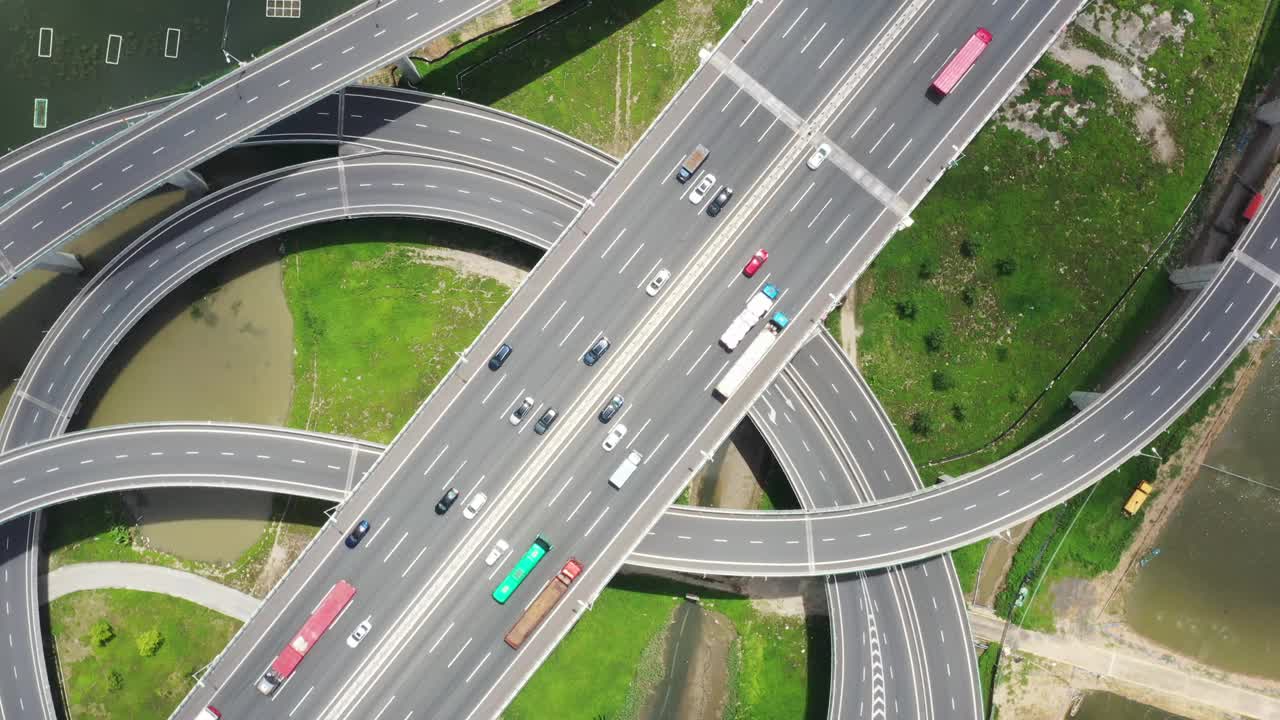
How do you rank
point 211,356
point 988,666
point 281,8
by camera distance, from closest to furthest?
1. point 211,356
2. point 988,666
3. point 281,8

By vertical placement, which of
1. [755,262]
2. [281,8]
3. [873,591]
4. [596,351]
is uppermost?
[755,262]

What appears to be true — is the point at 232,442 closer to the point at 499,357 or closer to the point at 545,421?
the point at 499,357

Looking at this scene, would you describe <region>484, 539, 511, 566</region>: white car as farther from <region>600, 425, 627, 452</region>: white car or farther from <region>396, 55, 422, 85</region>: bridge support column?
<region>396, 55, 422, 85</region>: bridge support column

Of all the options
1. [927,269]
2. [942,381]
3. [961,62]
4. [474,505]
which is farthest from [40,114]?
[942,381]

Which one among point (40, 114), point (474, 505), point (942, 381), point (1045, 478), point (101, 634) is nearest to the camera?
point (474, 505)

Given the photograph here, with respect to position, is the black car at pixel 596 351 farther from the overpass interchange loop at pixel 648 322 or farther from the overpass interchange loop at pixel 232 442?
the overpass interchange loop at pixel 232 442

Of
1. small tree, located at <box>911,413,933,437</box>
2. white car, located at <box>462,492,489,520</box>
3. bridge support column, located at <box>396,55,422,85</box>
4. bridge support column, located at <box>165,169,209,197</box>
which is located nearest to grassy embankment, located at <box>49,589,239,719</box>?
white car, located at <box>462,492,489,520</box>

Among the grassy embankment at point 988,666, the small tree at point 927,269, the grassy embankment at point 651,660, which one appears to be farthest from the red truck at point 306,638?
the grassy embankment at point 988,666
